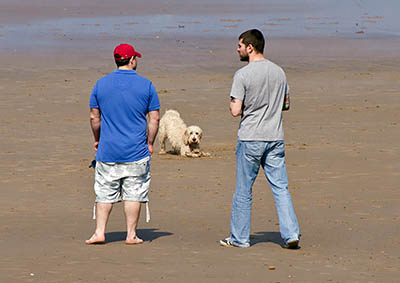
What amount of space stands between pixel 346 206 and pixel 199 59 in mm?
16789

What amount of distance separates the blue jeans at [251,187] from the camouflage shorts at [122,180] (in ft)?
2.65

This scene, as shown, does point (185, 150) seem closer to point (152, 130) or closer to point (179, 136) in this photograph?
point (179, 136)

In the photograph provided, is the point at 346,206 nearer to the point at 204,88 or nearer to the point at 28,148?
the point at 28,148

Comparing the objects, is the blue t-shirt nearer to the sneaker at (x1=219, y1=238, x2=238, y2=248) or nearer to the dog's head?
the sneaker at (x1=219, y1=238, x2=238, y2=248)

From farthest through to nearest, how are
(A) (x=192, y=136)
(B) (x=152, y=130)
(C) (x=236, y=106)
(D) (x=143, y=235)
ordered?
(A) (x=192, y=136) → (D) (x=143, y=235) → (B) (x=152, y=130) → (C) (x=236, y=106)

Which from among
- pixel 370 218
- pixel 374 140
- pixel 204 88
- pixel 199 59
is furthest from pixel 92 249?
pixel 199 59

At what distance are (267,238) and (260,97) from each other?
1.45m

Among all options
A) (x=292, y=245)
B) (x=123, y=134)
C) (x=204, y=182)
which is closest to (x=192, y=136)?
(x=204, y=182)

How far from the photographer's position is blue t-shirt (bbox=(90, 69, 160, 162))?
304 inches

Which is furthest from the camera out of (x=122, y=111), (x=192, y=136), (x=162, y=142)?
(x=162, y=142)

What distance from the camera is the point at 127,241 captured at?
26.1 feet

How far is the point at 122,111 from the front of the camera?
7742 millimetres

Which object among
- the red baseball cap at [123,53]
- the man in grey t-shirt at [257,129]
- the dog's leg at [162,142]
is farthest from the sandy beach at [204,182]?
the red baseball cap at [123,53]

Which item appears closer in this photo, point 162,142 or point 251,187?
point 251,187
